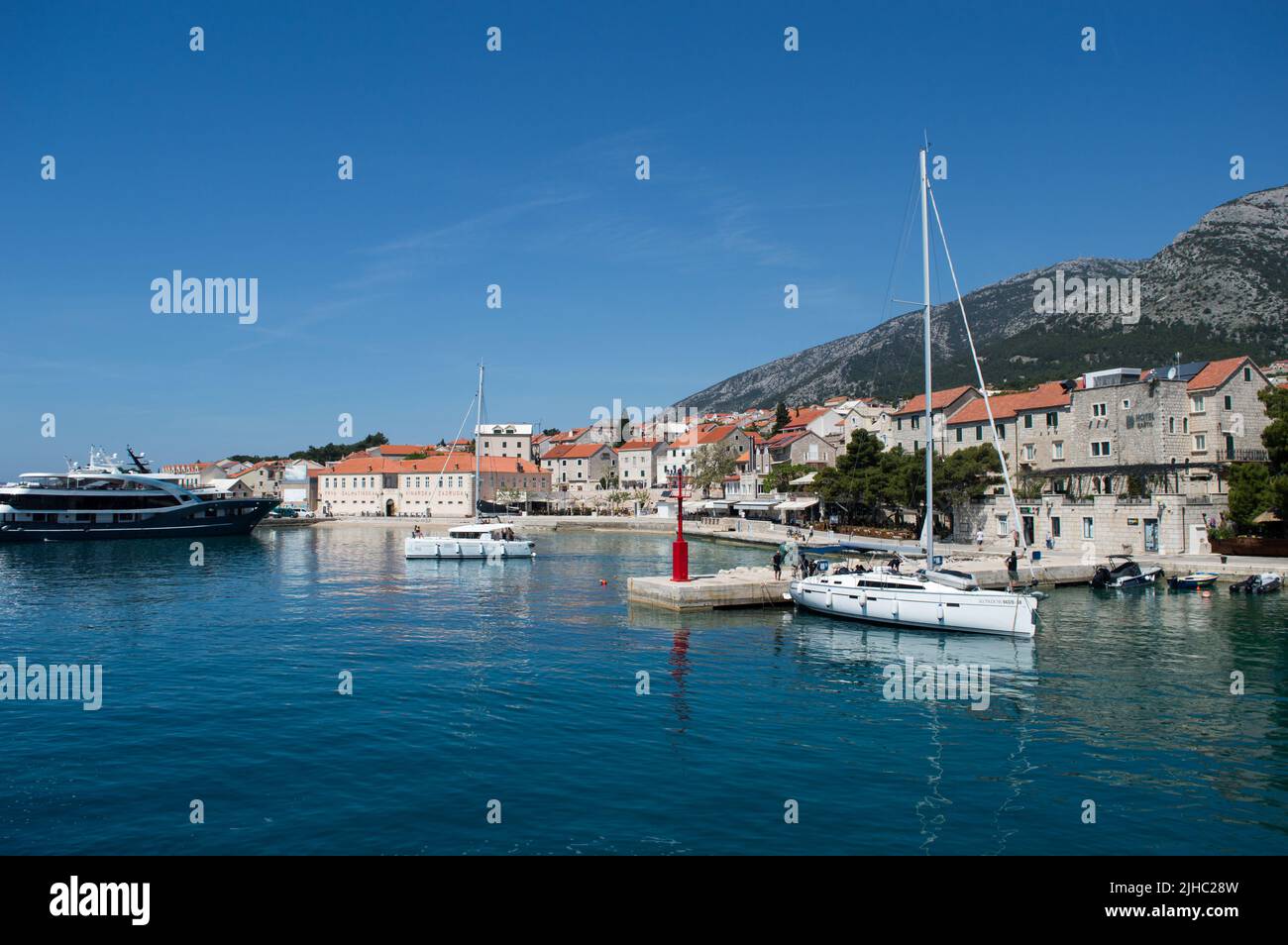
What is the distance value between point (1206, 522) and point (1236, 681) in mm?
29064

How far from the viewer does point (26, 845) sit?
11.7 m

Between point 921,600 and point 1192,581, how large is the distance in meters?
17.1

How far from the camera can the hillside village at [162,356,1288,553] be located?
49.4m

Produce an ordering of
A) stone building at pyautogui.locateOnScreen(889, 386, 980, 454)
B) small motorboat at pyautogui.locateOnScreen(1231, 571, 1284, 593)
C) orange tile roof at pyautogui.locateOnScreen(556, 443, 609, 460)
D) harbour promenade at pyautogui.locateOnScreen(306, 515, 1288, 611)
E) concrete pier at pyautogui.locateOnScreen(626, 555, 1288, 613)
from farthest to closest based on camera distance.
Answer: orange tile roof at pyautogui.locateOnScreen(556, 443, 609, 460) → stone building at pyautogui.locateOnScreen(889, 386, 980, 454) → small motorboat at pyautogui.locateOnScreen(1231, 571, 1284, 593) → harbour promenade at pyautogui.locateOnScreen(306, 515, 1288, 611) → concrete pier at pyautogui.locateOnScreen(626, 555, 1288, 613)

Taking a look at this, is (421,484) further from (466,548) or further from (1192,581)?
(1192,581)

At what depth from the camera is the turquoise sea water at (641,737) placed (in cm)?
1229

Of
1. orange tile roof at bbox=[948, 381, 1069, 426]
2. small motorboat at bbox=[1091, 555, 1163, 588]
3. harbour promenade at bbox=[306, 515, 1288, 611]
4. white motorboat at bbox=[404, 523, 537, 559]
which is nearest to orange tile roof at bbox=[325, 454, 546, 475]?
white motorboat at bbox=[404, 523, 537, 559]

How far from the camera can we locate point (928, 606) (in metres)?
29.4

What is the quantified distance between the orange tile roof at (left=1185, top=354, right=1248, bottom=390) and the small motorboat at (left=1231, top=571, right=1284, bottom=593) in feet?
64.6

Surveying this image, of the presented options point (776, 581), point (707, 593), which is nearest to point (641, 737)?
point (707, 593)

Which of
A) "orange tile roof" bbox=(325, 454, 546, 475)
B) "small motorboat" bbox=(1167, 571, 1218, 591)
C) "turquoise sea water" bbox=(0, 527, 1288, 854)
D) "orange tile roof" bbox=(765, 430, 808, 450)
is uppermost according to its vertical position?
"orange tile roof" bbox=(765, 430, 808, 450)

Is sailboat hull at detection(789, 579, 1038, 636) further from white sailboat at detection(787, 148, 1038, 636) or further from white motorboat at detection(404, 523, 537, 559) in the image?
white motorboat at detection(404, 523, 537, 559)

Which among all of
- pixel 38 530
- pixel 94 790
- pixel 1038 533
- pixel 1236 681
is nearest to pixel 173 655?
pixel 94 790
